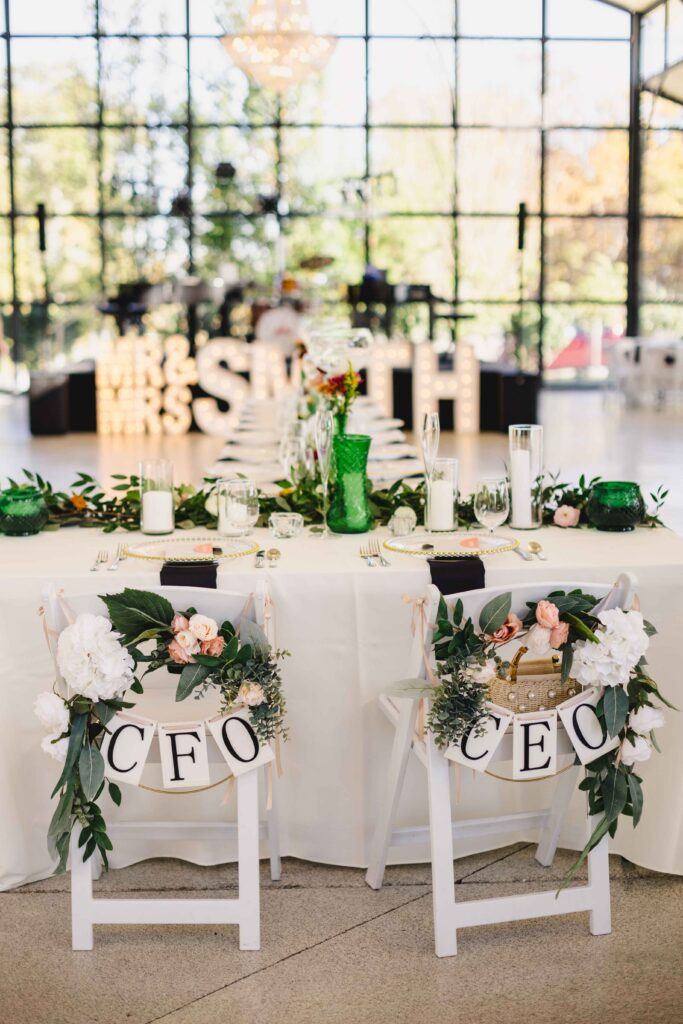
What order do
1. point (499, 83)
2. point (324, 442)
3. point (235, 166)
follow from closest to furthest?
point (324, 442) → point (235, 166) → point (499, 83)

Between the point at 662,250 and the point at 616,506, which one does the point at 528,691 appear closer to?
the point at 616,506

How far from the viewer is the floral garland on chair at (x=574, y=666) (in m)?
2.52

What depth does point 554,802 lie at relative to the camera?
298cm

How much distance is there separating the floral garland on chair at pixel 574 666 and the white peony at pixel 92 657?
2.00 ft

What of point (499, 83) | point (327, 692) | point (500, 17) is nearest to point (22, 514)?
point (327, 692)

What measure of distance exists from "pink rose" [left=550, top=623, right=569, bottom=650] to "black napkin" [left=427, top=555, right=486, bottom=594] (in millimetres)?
378

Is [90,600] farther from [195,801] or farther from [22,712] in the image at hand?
[195,801]

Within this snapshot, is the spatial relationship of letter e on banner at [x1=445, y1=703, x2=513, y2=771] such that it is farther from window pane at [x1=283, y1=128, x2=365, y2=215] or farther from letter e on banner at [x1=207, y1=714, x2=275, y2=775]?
window pane at [x1=283, y1=128, x2=365, y2=215]

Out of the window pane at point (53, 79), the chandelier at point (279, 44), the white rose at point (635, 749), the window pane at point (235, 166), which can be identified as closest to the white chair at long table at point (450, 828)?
the white rose at point (635, 749)

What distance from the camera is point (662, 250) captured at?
16.8 metres

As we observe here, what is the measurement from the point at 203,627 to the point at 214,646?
49 mm

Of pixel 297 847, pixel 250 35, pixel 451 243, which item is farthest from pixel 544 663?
pixel 451 243

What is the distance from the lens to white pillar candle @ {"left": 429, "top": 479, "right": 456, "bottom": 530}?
3.33 metres

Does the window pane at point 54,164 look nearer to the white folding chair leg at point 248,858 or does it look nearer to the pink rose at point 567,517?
the pink rose at point 567,517
